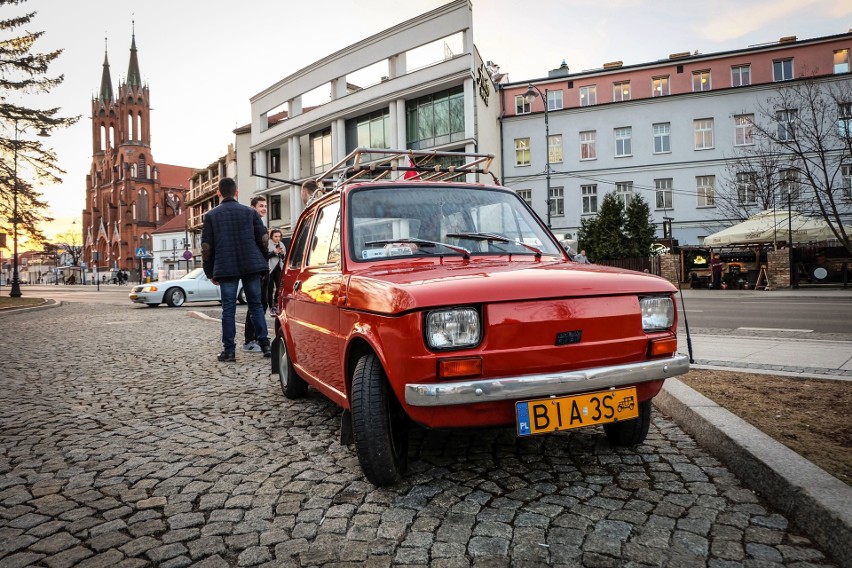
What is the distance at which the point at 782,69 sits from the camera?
34750 mm

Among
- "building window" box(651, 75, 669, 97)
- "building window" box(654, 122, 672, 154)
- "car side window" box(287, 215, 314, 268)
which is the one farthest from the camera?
"building window" box(651, 75, 669, 97)

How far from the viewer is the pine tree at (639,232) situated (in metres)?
27.7

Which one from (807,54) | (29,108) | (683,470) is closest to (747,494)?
(683,470)

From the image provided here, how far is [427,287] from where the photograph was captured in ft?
8.34

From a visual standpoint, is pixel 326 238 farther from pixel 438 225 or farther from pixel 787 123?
pixel 787 123

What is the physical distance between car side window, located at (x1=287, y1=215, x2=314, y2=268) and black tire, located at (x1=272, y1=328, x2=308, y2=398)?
27.1 inches

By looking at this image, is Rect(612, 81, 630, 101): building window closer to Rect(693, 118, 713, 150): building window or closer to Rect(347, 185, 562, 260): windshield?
Rect(693, 118, 713, 150): building window

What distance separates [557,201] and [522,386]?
1464 inches

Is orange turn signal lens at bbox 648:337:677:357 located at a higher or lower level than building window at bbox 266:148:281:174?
lower

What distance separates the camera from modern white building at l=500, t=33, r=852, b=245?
34.7 m

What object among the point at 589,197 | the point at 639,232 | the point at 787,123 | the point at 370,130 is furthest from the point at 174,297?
the point at 589,197

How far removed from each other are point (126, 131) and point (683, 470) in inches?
4050

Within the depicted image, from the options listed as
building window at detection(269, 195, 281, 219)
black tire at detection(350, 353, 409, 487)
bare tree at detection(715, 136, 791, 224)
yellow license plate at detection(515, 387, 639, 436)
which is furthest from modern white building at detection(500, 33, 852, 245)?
black tire at detection(350, 353, 409, 487)

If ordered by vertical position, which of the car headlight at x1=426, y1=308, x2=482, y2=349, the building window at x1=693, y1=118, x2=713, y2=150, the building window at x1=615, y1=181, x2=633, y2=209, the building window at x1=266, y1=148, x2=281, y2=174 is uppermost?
the building window at x1=266, y1=148, x2=281, y2=174
